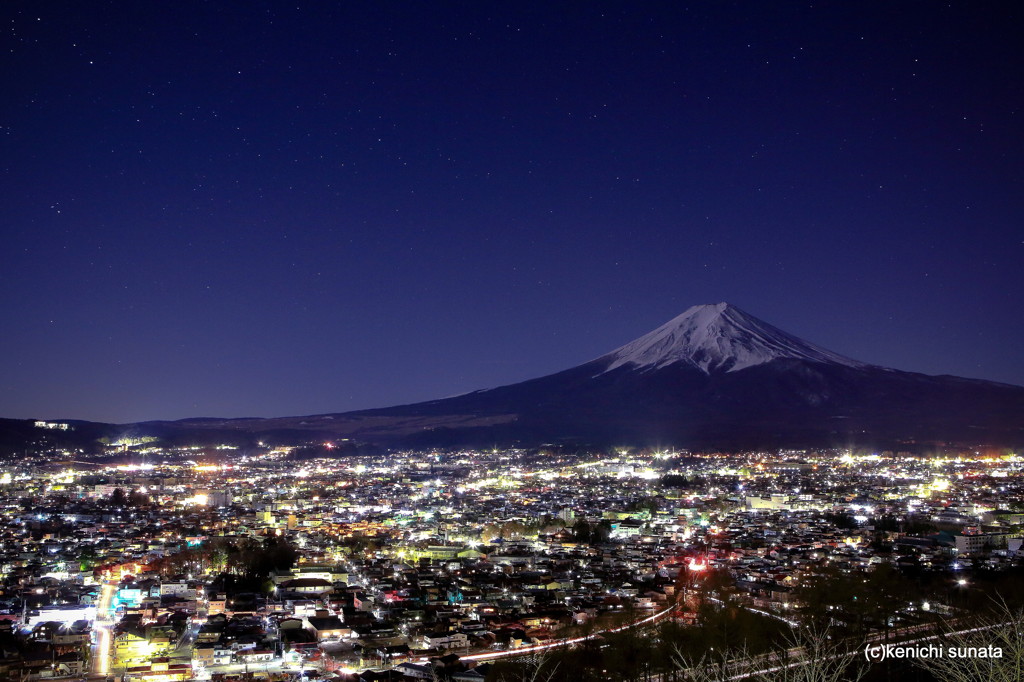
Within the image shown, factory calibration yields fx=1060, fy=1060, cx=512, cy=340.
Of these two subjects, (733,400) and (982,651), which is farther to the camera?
(733,400)

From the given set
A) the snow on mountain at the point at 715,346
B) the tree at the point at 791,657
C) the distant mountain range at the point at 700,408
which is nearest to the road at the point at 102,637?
the tree at the point at 791,657

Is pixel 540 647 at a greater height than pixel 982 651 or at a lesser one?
lesser

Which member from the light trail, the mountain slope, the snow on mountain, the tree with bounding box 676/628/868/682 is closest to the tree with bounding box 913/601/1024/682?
the tree with bounding box 676/628/868/682

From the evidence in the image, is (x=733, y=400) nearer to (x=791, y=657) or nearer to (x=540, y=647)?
(x=540, y=647)

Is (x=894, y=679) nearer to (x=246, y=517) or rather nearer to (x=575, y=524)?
(x=575, y=524)

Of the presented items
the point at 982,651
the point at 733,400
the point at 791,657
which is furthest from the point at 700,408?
the point at 982,651

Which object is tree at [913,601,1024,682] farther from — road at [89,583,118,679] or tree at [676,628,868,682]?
road at [89,583,118,679]

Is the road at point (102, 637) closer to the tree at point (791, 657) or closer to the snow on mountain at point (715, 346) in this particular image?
the tree at point (791, 657)
